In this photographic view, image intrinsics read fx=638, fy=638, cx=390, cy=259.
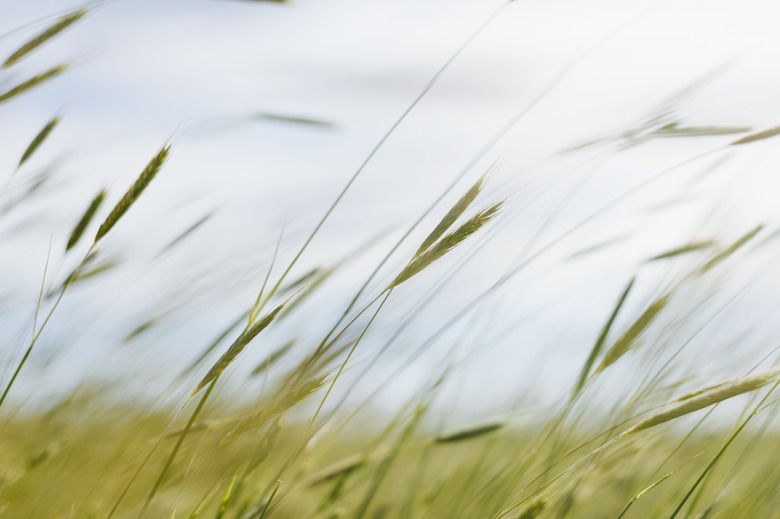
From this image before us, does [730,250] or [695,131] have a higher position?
[695,131]

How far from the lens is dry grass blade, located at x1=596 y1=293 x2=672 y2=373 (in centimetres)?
60

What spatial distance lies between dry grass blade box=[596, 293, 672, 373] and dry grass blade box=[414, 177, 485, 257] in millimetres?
194

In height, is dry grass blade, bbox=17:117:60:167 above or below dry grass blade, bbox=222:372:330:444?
above

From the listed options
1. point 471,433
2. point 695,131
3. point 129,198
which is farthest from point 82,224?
point 695,131

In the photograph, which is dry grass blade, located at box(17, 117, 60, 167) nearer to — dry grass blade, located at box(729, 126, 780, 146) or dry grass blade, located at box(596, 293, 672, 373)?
dry grass blade, located at box(596, 293, 672, 373)

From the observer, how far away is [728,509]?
88 centimetres

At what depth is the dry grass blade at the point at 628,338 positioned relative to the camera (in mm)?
600

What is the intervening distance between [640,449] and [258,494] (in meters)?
0.44

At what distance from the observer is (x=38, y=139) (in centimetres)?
94

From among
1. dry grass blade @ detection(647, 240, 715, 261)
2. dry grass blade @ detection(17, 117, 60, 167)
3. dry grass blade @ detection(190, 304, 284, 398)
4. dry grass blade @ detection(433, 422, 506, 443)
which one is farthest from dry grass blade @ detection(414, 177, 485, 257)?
dry grass blade @ detection(17, 117, 60, 167)

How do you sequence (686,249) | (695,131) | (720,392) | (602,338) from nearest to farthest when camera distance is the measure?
1. (720,392)
2. (602,338)
3. (695,131)
4. (686,249)

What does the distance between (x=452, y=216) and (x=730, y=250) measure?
1.19ft

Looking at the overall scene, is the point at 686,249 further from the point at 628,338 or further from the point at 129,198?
the point at 129,198

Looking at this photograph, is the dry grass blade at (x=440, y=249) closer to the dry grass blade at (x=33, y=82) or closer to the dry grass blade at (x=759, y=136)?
the dry grass blade at (x=759, y=136)
